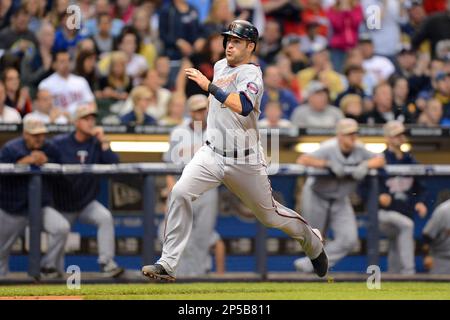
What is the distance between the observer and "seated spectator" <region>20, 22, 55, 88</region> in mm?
14047

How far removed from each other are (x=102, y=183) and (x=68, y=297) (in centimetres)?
293

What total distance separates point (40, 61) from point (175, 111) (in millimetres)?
2020

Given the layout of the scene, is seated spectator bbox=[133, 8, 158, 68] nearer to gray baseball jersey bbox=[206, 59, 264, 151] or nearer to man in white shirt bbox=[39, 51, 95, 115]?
man in white shirt bbox=[39, 51, 95, 115]

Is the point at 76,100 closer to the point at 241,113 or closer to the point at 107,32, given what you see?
the point at 107,32

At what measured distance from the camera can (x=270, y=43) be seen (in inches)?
628

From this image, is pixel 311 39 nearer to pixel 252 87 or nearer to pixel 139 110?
pixel 139 110

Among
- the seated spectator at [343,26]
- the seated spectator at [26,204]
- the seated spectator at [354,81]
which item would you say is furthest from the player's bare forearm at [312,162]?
the seated spectator at [343,26]

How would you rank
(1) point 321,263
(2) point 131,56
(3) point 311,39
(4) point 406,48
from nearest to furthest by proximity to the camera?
(1) point 321,263 < (2) point 131,56 < (4) point 406,48 < (3) point 311,39

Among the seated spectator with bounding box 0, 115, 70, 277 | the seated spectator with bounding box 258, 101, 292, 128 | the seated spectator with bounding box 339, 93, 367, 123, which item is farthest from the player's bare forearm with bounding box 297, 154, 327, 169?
the seated spectator with bounding box 0, 115, 70, 277

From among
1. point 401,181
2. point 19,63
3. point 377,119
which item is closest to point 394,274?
point 401,181

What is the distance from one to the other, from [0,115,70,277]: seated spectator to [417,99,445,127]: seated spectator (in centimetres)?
504

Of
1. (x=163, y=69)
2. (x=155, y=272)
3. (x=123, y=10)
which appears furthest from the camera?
(x=123, y=10)

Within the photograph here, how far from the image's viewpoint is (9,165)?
11.4 metres

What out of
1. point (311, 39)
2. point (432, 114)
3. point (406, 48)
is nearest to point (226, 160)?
point (432, 114)
